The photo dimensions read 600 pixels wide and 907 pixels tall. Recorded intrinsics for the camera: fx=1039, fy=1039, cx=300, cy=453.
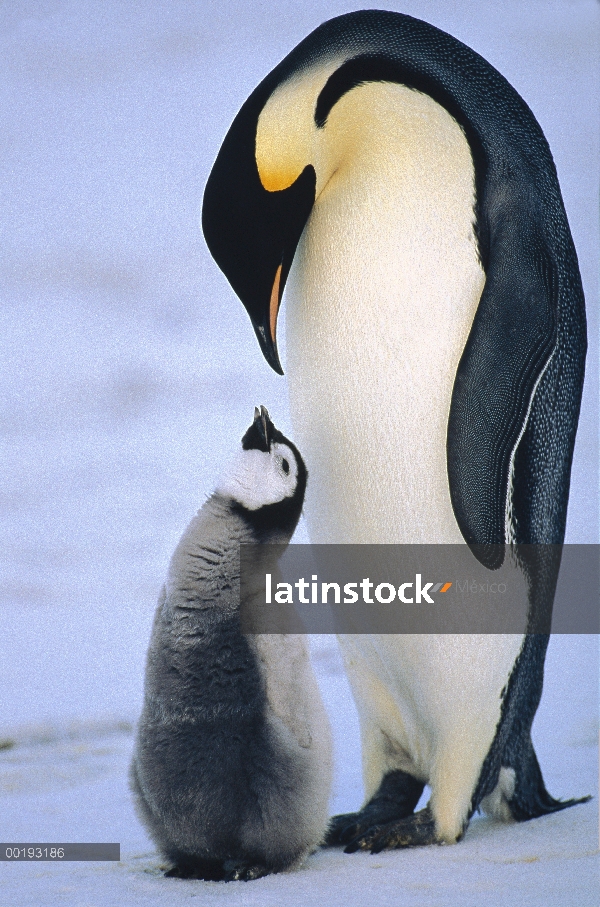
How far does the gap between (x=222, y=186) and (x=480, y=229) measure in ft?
0.94

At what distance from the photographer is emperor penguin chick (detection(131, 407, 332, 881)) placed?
3.04ft

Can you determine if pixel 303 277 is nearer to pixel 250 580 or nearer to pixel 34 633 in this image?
pixel 250 580

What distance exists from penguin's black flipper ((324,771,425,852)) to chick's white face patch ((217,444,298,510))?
15.3 inches

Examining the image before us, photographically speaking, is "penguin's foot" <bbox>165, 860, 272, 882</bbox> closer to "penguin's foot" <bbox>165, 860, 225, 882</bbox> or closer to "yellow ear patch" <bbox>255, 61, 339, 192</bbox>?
"penguin's foot" <bbox>165, 860, 225, 882</bbox>

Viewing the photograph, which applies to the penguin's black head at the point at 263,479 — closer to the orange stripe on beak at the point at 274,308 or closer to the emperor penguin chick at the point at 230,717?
the emperor penguin chick at the point at 230,717

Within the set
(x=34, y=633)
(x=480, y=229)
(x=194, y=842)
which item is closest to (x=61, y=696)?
(x=34, y=633)

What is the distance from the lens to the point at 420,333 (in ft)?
3.75

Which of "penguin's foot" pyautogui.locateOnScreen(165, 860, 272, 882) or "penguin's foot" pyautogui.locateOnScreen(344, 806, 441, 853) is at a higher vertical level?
"penguin's foot" pyautogui.locateOnScreen(344, 806, 441, 853)

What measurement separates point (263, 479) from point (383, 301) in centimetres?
29

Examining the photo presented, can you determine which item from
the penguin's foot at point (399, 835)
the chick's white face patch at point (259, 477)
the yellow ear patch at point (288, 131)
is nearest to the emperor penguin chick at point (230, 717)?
the chick's white face patch at point (259, 477)

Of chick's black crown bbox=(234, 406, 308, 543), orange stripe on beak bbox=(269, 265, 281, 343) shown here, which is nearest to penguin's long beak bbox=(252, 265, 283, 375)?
orange stripe on beak bbox=(269, 265, 281, 343)

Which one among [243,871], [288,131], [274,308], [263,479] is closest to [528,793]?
[243,871]

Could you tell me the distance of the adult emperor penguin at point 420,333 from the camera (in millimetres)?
1104

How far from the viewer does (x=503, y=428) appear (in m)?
1.09
